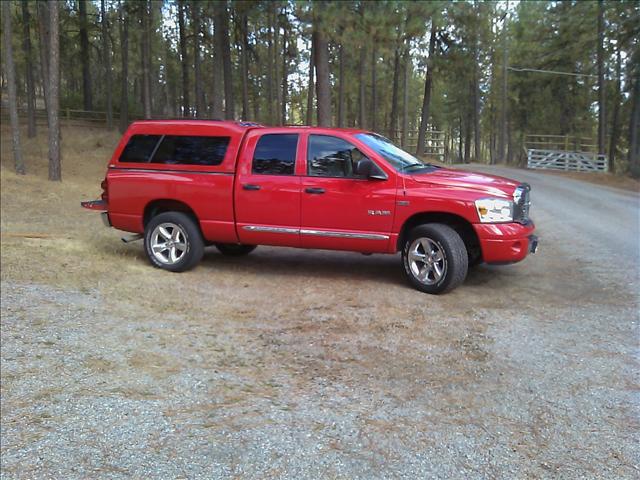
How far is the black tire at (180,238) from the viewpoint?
7.09 metres

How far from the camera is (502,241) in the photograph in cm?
590

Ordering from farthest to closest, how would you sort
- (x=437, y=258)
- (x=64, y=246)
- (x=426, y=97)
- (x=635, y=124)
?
1. (x=426, y=97)
2. (x=635, y=124)
3. (x=64, y=246)
4. (x=437, y=258)

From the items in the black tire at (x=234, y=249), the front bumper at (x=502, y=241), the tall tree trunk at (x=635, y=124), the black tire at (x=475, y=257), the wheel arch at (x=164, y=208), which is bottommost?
the black tire at (x=234, y=249)

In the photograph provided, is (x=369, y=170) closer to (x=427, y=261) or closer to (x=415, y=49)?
(x=427, y=261)

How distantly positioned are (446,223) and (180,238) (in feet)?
11.4

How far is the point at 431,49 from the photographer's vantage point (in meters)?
26.5

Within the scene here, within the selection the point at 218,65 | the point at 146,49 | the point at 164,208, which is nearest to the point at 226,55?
the point at 218,65

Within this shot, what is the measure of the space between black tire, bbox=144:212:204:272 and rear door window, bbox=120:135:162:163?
848mm

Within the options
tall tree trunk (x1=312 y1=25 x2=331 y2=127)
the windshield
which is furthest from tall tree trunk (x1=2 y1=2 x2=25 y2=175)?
the windshield

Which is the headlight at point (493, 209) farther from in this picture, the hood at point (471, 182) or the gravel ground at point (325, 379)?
the gravel ground at point (325, 379)

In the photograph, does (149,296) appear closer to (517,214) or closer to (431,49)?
(517,214)

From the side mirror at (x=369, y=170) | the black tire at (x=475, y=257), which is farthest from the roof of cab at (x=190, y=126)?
the black tire at (x=475, y=257)

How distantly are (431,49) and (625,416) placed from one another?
84.3 feet

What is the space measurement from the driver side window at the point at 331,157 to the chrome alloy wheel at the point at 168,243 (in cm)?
199
